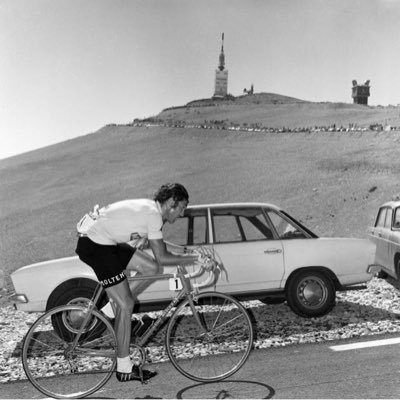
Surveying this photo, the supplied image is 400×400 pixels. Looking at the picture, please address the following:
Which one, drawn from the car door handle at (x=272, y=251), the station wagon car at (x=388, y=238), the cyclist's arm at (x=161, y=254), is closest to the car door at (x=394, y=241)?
the station wagon car at (x=388, y=238)

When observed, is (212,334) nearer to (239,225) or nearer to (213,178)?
(239,225)

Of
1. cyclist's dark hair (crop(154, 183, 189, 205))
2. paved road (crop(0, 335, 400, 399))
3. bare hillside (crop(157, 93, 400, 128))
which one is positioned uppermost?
bare hillside (crop(157, 93, 400, 128))

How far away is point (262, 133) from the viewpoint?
3222cm

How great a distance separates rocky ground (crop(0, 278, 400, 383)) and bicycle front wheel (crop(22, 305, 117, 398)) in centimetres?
86

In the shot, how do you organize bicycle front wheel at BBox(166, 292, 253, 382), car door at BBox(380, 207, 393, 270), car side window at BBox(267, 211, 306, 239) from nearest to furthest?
1. bicycle front wheel at BBox(166, 292, 253, 382)
2. car side window at BBox(267, 211, 306, 239)
3. car door at BBox(380, 207, 393, 270)

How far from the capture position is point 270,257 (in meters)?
6.95

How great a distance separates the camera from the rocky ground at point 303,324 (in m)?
5.88

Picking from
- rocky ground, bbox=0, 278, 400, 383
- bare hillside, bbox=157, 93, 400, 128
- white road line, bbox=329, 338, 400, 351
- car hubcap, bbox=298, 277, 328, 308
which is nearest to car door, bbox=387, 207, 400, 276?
rocky ground, bbox=0, 278, 400, 383

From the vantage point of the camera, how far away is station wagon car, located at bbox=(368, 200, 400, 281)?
28.3ft

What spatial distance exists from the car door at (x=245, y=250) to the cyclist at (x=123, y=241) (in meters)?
2.59

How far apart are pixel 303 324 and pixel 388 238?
10.1ft

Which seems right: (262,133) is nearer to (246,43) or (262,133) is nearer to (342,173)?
(342,173)

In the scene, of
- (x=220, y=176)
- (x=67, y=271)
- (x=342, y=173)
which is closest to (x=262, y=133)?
(x=220, y=176)

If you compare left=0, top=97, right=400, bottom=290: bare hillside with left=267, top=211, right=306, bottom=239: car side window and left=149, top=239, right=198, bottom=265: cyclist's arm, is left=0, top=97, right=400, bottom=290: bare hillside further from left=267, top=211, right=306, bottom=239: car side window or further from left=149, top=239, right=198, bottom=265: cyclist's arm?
left=149, top=239, right=198, bottom=265: cyclist's arm
